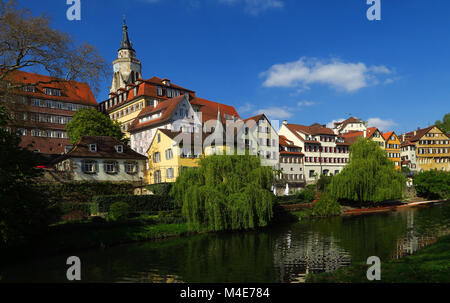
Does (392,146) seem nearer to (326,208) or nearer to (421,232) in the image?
(326,208)

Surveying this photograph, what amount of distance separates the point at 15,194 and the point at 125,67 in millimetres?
88032

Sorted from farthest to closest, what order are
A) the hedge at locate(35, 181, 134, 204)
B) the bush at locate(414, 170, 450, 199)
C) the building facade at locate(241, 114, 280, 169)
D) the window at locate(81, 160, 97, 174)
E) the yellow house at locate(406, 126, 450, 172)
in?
the yellow house at locate(406, 126, 450, 172) < the bush at locate(414, 170, 450, 199) < the building facade at locate(241, 114, 280, 169) < the window at locate(81, 160, 97, 174) < the hedge at locate(35, 181, 134, 204)

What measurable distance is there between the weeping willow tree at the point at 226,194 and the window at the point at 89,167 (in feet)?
40.8

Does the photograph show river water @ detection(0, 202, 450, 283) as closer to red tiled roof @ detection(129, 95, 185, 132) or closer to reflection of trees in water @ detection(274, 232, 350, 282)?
reflection of trees in water @ detection(274, 232, 350, 282)

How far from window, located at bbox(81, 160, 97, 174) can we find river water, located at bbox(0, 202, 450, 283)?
53.5 ft

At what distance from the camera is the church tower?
4013 inches

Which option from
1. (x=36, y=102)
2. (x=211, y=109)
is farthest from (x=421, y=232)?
(x=36, y=102)

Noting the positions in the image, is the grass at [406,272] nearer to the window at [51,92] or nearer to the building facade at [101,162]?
the building facade at [101,162]

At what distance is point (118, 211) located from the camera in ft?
107

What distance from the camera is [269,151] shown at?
65938 millimetres

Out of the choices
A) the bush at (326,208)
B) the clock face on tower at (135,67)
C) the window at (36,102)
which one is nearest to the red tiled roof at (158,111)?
the window at (36,102)

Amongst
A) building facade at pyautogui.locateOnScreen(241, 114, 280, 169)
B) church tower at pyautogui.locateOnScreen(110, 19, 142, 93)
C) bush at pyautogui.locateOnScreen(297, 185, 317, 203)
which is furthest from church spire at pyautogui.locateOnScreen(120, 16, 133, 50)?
bush at pyautogui.locateOnScreen(297, 185, 317, 203)
